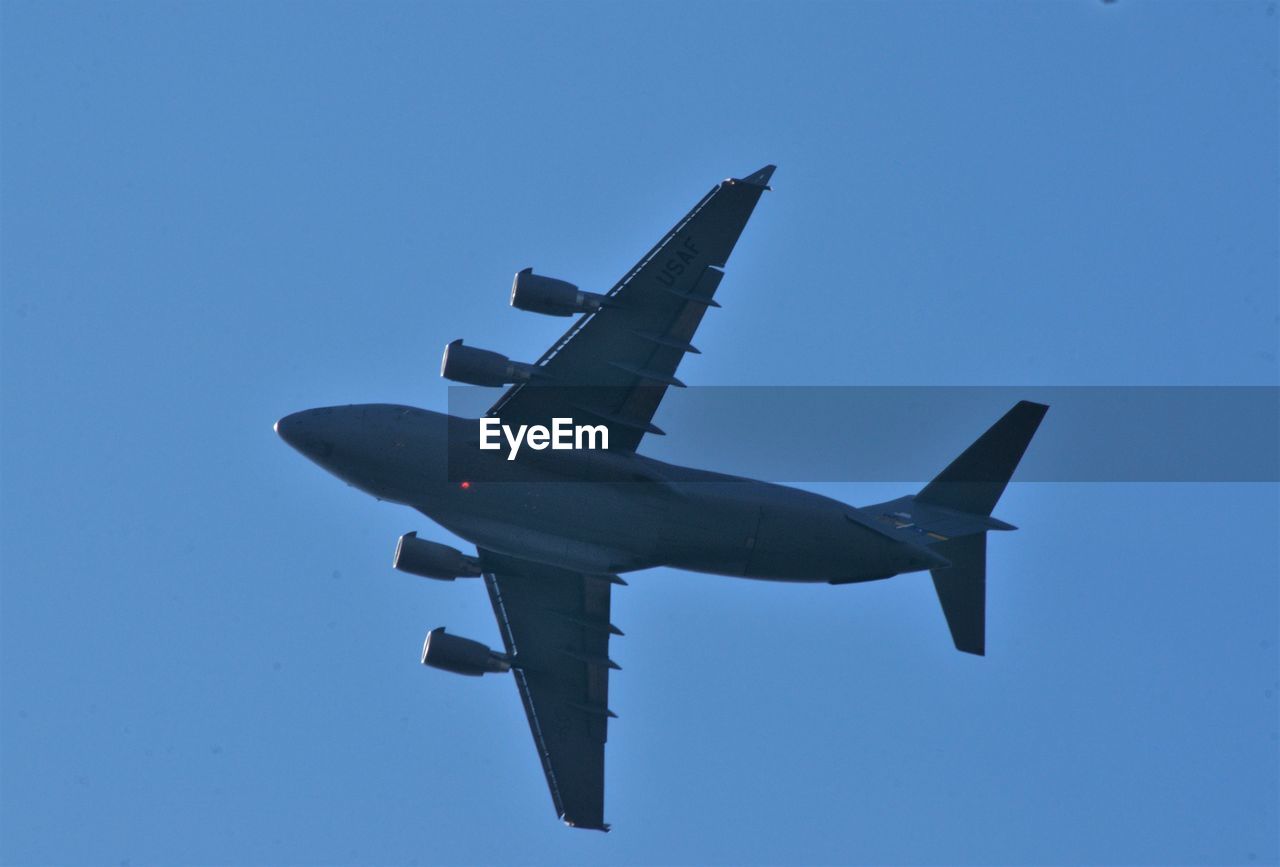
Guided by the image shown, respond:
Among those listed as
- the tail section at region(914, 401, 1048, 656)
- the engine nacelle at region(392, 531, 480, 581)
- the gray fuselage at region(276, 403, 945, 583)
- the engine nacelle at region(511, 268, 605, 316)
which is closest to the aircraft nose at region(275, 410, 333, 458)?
the gray fuselage at region(276, 403, 945, 583)

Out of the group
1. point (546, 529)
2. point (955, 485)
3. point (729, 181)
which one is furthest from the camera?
point (955, 485)

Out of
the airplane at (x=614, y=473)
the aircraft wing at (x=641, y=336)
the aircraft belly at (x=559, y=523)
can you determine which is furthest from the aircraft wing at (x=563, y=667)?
the aircraft wing at (x=641, y=336)

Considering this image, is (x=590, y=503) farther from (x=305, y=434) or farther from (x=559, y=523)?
(x=305, y=434)

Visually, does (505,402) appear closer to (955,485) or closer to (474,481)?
(474,481)

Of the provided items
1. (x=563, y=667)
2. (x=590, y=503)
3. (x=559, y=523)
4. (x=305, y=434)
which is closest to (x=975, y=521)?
(x=590, y=503)

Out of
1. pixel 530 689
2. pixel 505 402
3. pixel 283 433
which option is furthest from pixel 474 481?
A: pixel 530 689

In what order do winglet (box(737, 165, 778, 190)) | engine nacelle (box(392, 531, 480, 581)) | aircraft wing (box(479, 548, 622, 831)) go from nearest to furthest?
winglet (box(737, 165, 778, 190)) → engine nacelle (box(392, 531, 480, 581)) → aircraft wing (box(479, 548, 622, 831))

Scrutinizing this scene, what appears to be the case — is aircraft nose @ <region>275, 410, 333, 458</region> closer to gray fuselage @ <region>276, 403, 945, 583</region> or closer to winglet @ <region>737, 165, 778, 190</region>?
gray fuselage @ <region>276, 403, 945, 583</region>
